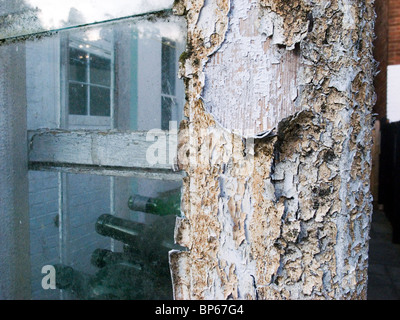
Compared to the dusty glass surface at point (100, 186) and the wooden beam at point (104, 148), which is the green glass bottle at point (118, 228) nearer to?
the dusty glass surface at point (100, 186)

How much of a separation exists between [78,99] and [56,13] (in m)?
0.57

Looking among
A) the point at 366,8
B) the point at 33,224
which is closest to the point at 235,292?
the point at 366,8

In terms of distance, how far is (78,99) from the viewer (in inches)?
70.1

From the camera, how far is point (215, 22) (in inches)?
24.1

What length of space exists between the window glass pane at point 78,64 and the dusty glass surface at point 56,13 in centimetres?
37

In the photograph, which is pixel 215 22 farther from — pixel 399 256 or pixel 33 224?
pixel 399 256

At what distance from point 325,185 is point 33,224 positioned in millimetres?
1671

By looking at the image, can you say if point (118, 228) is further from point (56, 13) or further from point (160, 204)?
point (56, 13)

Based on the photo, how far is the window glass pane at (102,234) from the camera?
5.32 ft

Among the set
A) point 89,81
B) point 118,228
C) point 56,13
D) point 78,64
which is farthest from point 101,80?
point 118,228

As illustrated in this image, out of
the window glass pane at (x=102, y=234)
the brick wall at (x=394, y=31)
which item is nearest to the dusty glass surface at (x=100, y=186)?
the window glass pane at (x=102, y=234)

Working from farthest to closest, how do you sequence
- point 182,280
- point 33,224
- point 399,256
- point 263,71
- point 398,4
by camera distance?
point 398,4 < point 399,256 < point 33,224 < point 182,280 < point 263,71

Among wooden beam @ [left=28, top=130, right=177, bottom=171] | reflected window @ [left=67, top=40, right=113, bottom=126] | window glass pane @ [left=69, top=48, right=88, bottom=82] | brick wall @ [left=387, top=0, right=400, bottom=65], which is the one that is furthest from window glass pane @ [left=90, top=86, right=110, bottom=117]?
brick wall @ [left=387, top=0, right=400, bottom=65]

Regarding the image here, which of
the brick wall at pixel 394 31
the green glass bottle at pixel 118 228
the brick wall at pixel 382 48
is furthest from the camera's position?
the brick wall at pixel 394 31
